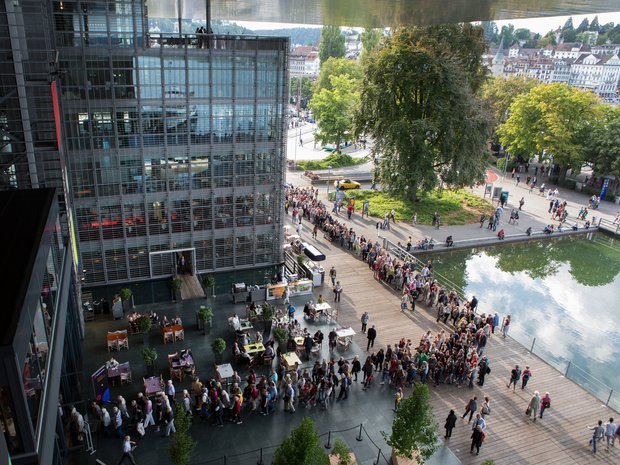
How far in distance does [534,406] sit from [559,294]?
50.0 feet

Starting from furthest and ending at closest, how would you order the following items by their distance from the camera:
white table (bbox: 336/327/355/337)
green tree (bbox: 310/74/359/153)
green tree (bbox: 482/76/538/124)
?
1. green tree (bbox: 482/76/538/124)
2. green tree (bbox: 310/74/359/153)
3. white table (bbox: 336/327/355/337)

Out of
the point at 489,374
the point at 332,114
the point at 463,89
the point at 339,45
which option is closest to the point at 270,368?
the point at 489,374

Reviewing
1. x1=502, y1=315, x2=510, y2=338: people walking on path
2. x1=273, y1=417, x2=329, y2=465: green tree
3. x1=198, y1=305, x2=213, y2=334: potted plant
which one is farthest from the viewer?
x1=502, y1=315, x2=510, y2=338: people walking on path

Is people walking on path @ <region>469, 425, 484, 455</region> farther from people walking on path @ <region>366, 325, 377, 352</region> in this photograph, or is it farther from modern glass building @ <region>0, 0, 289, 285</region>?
modern glass building @ <region>0, 0, 289, 285</region>

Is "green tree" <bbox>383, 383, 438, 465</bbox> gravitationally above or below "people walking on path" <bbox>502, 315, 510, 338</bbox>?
above

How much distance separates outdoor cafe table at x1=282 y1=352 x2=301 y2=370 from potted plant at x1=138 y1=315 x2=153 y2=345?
5979 mm

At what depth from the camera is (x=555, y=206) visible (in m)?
43.3

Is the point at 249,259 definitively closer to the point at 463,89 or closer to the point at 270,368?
the point at 270,368

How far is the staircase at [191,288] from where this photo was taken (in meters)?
24.9

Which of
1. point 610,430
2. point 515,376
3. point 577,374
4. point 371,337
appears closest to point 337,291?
point 371,337

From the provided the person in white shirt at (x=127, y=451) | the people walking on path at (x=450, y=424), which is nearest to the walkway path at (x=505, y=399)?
the people walking on path at (x=450, y=424)

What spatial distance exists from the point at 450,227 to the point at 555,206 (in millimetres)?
11381

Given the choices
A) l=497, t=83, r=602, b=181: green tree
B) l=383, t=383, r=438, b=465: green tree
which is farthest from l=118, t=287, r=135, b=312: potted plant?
l=497, t=83, r=602, b=181: green tree

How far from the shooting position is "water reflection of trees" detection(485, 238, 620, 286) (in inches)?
1325
